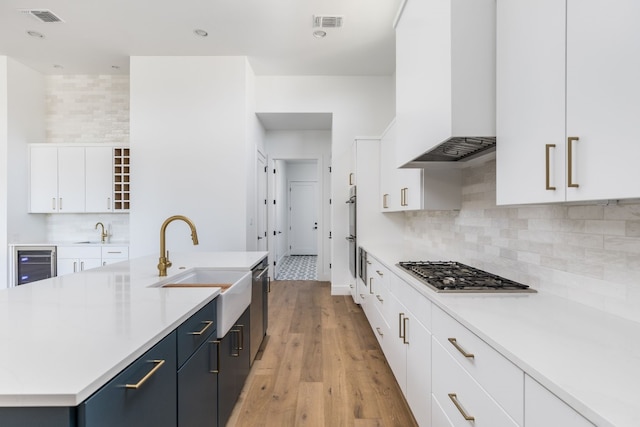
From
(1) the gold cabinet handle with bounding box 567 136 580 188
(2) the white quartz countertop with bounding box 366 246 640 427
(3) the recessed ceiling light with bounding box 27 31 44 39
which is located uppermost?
(3) the recessed ceiling light with bounding box 27 31 44 39

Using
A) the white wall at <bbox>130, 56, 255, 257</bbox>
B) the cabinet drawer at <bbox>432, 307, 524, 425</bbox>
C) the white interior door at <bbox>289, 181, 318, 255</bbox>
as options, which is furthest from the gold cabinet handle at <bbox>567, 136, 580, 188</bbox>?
the white interior door at <bbox>289, 181, 318, 255</bbox>

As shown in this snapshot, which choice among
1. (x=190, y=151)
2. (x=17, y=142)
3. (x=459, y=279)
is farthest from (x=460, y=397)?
(x=17, y=142)

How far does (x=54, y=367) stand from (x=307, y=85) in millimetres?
4442

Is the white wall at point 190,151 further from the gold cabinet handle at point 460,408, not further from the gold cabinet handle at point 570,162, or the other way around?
the gold cabinet handle at point 570,162

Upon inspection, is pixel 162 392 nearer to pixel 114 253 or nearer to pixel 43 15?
pixel 114 253

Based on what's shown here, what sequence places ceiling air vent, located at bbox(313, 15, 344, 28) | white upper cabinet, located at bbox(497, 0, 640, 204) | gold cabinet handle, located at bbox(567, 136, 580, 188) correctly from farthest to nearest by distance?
ceiling air vent, located at bbox(313, 15, 344, 28)
gold cabinet handle, located at bbox(567, 136, 580, 188)
white upper cabinet, located at bbox(497, 0, 640, 204)

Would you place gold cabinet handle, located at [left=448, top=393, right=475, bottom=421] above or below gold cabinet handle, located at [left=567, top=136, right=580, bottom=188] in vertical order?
below

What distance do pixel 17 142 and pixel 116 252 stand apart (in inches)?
77.7

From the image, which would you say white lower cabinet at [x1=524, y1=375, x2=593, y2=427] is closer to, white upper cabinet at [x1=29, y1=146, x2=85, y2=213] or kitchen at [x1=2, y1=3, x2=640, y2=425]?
kitchen at [x1=2, y1=3, x2=640, y2=425]

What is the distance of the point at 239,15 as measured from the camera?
3.11m

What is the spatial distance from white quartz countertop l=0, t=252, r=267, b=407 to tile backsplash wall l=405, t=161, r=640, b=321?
1.59 metres

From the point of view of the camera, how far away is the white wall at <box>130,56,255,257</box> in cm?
395

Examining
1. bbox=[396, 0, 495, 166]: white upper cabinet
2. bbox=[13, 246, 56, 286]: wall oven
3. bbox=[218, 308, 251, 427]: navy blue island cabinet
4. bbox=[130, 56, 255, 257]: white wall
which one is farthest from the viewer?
bbox=[13, 246, 56, 286]: wall oven

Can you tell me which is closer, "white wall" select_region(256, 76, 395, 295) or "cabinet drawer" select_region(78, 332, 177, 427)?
"cabinet drawer" select_region(78, 332, 177, 427)
